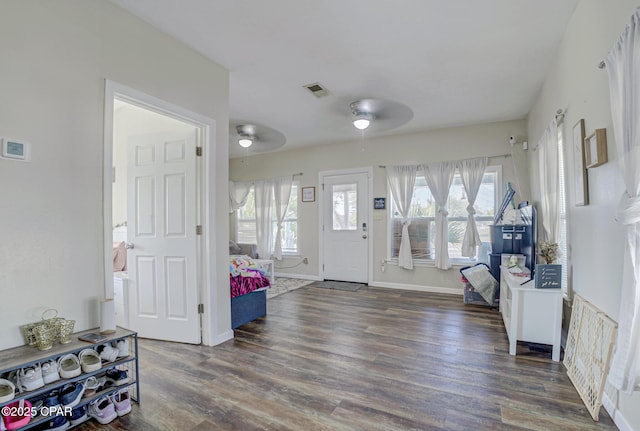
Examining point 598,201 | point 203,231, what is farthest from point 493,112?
point 203,231

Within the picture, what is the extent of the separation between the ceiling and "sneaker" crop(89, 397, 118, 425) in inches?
102

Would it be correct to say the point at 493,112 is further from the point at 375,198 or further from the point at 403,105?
the point at 375,198

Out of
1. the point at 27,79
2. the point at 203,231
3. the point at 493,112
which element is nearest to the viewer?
the point at 27,79

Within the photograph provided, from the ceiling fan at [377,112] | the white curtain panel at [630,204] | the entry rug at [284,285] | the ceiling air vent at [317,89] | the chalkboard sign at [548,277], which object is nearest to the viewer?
the white curtain panel at [630,204]

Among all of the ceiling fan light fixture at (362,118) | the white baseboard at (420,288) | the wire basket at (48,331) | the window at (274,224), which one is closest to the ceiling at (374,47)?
the ceiling fan light fixture at (362,118)

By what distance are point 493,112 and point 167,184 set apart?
4.20 metres

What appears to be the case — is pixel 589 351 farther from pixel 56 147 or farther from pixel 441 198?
pixel 56 147

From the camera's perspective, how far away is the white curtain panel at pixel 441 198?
4.97m

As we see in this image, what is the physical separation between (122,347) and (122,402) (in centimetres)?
32

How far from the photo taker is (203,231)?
292 centimetres

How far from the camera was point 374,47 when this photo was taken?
107 inches

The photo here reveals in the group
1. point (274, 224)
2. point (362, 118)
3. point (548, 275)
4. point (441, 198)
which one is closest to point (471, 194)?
point (441, 198)

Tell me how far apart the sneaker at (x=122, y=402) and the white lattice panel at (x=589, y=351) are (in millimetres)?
2765

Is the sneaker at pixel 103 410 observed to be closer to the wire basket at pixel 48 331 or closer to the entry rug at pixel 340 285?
the wire basket at pixel 48 331
